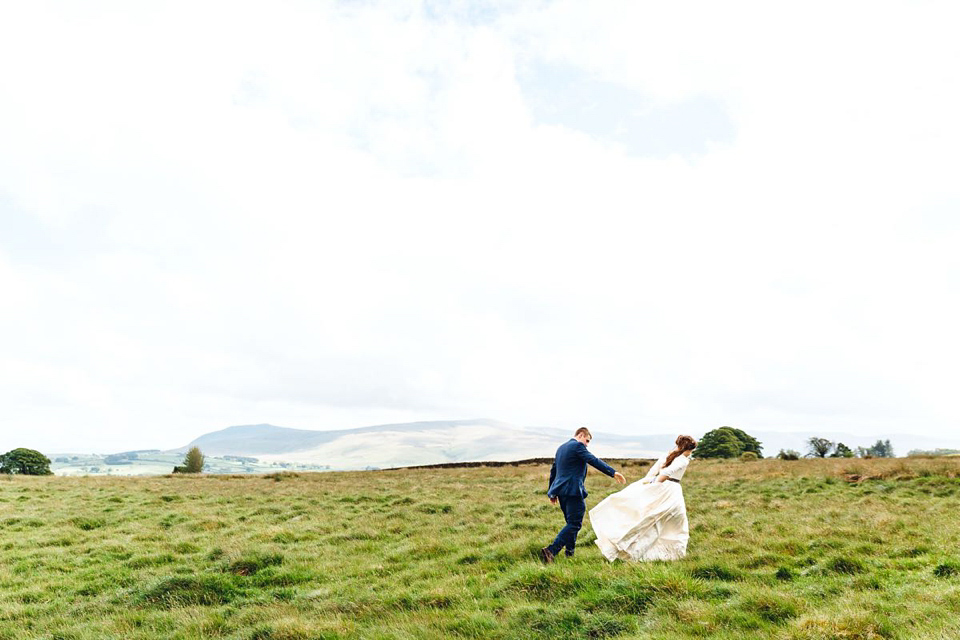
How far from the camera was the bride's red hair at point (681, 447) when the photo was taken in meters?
11.8

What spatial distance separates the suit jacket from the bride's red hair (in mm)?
1238

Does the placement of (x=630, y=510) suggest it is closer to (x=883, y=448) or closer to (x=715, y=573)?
(x=715, y=573)

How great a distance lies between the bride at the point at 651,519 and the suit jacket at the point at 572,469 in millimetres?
770

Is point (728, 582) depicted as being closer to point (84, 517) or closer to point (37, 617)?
point (37, 617)

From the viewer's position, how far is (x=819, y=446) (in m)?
56.6

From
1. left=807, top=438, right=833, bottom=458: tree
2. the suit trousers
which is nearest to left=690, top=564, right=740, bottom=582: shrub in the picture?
the suit trousers

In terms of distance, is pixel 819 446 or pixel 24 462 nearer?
pixel 819 446

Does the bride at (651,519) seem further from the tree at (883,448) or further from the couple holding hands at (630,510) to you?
the tree at (883,448)

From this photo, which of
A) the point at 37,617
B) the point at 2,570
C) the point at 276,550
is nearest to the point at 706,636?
the point at 276,550

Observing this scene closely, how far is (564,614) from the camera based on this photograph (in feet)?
26.7

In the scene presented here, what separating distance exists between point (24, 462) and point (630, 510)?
78.8 m

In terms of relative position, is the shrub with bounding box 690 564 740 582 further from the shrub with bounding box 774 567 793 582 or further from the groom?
the groom

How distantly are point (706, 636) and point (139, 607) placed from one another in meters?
10.2

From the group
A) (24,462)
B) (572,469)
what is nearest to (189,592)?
(572,469)
